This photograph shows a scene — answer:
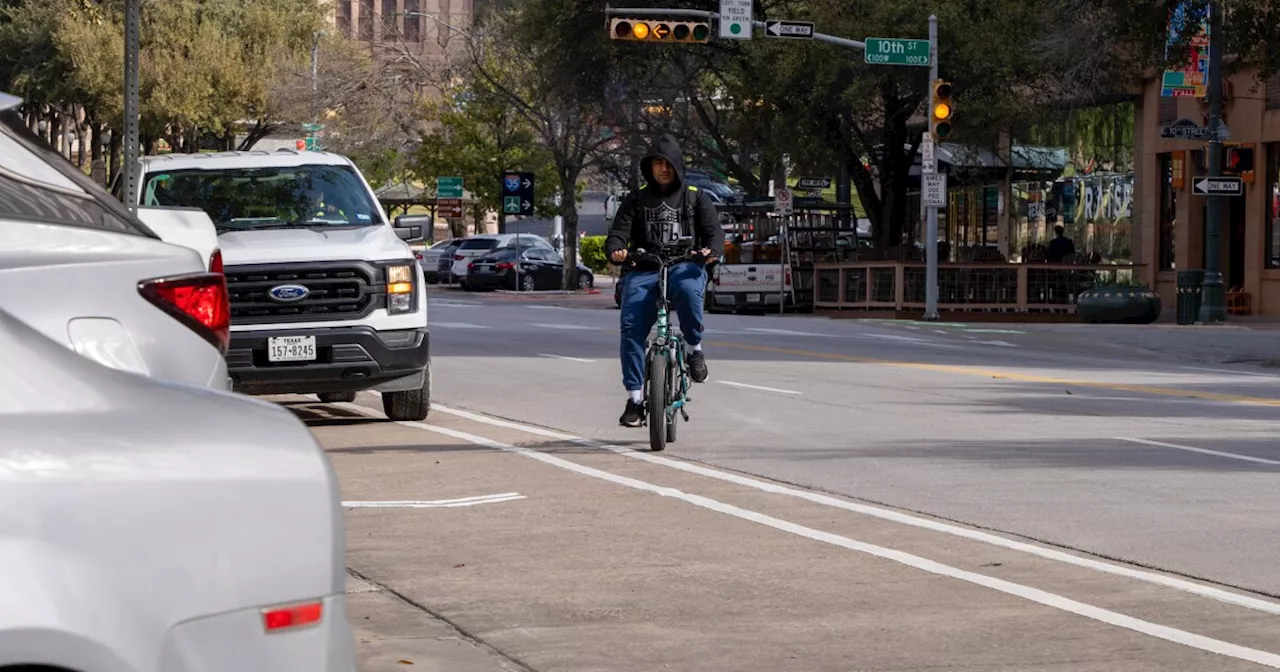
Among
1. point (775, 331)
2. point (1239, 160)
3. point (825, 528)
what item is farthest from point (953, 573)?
point (1239, 160)

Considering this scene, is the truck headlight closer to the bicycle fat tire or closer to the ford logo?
the ford logo

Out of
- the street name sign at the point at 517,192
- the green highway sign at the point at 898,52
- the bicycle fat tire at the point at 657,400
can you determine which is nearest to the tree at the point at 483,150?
the street name sign at the point at 517,192

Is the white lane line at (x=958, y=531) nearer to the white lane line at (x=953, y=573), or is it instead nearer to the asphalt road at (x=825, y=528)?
the asphalt road at (x=825, y=528)

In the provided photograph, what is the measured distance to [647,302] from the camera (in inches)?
514

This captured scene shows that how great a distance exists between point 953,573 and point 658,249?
203 inches

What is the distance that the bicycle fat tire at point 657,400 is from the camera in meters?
12.8

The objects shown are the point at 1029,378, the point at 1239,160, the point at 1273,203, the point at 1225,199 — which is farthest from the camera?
the point at 1225,199

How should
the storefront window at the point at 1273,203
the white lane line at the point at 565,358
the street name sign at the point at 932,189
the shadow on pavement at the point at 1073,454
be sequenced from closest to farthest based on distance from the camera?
1. the shadow on pavement at the point at 1073,454
2. the white lane line at the point at 565,358
3. the street name sign at the point at 932,189
4. the storefront window at the point at 1273,203

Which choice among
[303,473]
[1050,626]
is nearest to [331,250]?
[1050,626]

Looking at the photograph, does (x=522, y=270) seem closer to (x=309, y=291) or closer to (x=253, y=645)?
(x=309, y=291)

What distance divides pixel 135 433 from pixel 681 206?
996 cm

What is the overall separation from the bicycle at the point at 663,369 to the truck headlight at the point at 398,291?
1.94m

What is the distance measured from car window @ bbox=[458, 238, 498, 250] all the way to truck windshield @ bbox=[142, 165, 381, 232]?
46.5 m

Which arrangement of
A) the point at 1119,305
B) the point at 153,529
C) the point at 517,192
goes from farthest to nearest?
1. the point at 517,192
2. the point at 1119,305
3. the point at 153,529
